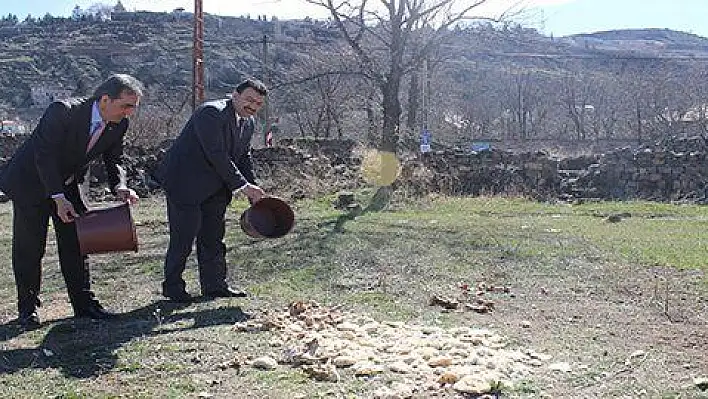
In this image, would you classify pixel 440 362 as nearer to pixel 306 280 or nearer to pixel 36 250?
pixel 36 250

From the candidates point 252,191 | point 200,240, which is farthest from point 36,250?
point 252,191

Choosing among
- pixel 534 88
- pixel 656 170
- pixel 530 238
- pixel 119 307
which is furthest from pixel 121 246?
pixel 534 88

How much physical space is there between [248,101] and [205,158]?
20.1 inches

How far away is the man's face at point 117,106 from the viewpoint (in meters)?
5.27

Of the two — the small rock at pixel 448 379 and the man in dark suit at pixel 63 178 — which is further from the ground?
the man in dark suit at pixel 63 178

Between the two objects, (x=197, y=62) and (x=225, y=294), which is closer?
(x=225, y=294)

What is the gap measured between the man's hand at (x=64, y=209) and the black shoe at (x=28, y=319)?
0.69 meters

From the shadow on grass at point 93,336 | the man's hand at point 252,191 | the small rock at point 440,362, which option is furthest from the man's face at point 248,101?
the small rock at point 440,362

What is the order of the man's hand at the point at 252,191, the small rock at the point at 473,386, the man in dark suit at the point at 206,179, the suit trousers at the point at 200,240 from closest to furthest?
the small rock at the point at 473,386
the man's hand at the point at 252,191
the man in dark suit at the point at 206,179
the suit trousers at the point at 200,240

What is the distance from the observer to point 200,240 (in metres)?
6.46

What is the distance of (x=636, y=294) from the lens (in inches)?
258

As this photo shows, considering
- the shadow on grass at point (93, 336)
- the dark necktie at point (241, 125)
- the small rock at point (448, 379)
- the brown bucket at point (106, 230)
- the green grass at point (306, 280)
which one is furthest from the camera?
the dark necktie at point (241, 125)

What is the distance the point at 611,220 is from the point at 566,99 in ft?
127

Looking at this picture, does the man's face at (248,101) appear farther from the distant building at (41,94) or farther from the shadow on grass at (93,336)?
the distant building at (41,94)
